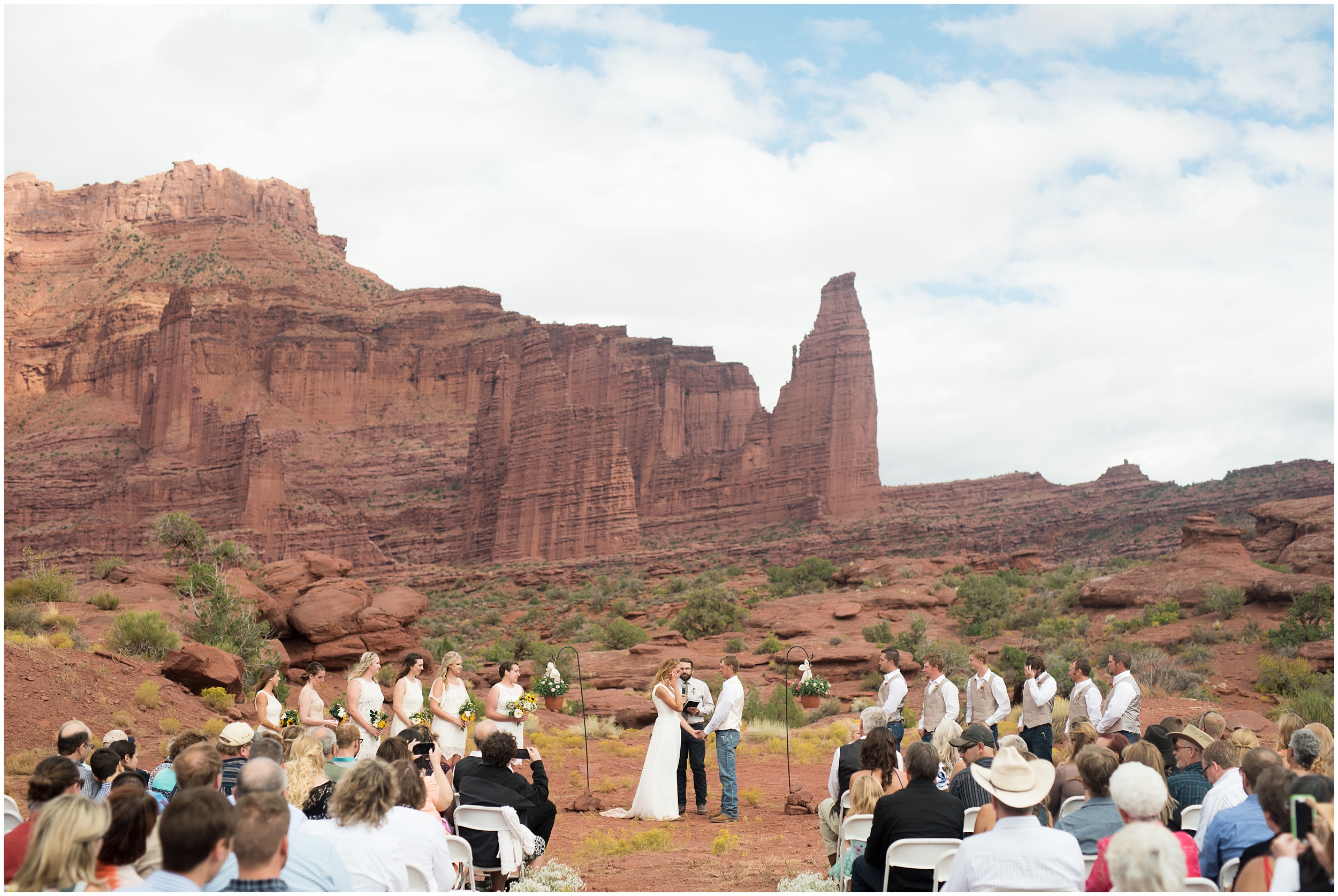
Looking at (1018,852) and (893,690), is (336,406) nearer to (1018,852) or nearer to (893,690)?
(893,690)

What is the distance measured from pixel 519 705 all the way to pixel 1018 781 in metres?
6.24

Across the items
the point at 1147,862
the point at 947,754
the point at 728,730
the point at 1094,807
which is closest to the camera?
the point at 1147,862

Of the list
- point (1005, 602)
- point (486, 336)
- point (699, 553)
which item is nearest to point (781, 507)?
point (699, 553)

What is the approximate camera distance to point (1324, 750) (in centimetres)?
669

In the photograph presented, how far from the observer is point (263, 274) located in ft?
374

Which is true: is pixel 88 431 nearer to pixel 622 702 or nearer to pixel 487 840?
pixel 622 702

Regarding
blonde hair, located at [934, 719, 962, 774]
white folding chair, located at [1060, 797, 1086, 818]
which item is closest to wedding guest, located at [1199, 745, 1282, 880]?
white folding chair, located at [1060, 797, 1086, 818]

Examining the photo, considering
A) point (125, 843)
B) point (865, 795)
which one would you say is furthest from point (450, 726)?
point (125, 843)

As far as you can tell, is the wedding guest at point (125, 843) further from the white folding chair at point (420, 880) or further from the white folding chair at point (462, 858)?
the white folding chair at point (462, 858)

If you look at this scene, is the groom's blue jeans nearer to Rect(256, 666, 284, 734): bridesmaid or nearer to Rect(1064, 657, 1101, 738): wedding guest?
Rect(1064, 657, 1101, 738): wedding guest

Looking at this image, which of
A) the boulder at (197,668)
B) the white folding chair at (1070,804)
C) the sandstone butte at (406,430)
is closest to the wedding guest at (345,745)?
the white folding chair at (1070,804)

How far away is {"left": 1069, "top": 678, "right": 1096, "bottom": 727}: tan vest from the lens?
1105 cm

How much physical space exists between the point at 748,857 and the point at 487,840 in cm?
326

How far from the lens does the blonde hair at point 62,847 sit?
13.0ft
